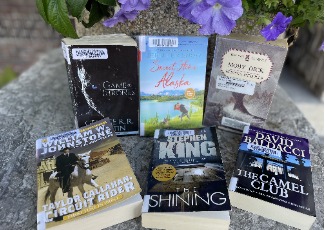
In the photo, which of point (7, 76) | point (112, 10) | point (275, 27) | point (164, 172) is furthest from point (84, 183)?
point (7, 76)

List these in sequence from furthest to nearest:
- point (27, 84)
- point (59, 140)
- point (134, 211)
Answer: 1. point (27, 84)
2. point (59, 140)
3. point (134, 211)

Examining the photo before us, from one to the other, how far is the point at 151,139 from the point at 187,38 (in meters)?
0.26

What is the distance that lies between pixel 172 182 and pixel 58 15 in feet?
1.31

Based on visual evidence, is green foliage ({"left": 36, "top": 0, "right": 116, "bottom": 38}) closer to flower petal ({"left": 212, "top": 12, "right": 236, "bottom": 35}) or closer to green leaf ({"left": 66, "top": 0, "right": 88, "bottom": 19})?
green leaf ({"left": 66, "top": 0, "right": 88, "bottom": 19})

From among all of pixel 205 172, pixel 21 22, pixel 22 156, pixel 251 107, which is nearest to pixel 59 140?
pixel 22 156

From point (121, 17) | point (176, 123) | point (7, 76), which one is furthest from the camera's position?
point (7, 76)

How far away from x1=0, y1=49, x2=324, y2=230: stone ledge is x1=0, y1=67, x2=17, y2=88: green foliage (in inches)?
38.8

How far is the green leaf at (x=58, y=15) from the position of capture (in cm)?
66

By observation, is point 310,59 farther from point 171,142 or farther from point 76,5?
point 76,5

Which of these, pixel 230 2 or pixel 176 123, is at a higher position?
pixel 230 2

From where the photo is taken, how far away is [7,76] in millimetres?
2053

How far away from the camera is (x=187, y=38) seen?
2.45ft

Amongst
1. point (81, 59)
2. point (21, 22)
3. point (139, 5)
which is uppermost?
point (139, 5)

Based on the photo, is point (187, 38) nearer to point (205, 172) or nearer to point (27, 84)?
point (205, 172)
